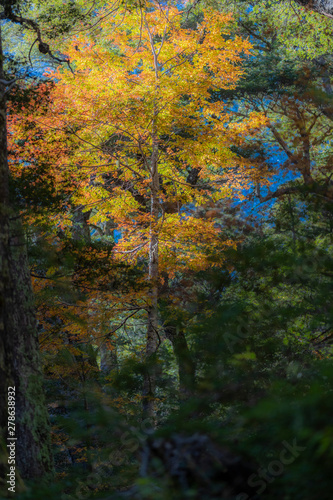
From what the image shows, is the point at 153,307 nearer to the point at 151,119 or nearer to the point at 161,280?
the point at 161,280

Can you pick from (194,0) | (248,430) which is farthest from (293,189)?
(194,0)

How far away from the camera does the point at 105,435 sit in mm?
3547

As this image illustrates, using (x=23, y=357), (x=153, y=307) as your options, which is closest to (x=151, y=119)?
(x=153, y=307)

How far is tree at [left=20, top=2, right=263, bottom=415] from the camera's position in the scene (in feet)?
29.3

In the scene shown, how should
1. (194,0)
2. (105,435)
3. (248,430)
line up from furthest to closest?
(194,0) → (105,435) → (248,430)

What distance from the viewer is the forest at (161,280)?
8.50ft

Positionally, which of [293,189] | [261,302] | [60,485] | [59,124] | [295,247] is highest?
[59,124]

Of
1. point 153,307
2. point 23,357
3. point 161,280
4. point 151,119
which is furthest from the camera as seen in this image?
point 161,280

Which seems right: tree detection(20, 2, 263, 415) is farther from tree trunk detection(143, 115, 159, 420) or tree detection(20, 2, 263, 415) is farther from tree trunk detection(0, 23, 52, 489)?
tree trunk detection(0, 23, 52, 489)

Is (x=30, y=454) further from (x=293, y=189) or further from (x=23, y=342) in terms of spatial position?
(x=293, y=189)

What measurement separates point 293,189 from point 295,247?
914 mm

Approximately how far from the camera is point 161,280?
33.2 feet

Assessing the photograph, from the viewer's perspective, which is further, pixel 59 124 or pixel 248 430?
pixel 59 124

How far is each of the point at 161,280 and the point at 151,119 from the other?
3.55 metres
